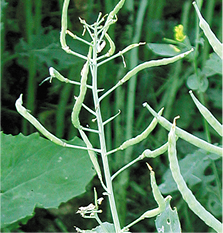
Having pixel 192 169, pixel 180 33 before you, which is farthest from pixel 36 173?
pixel 180 33

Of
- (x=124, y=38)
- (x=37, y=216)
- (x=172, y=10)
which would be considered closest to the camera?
(x=37, y=216)

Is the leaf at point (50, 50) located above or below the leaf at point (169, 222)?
above

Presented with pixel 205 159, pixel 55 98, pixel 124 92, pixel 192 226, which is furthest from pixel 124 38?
pixel 192 226

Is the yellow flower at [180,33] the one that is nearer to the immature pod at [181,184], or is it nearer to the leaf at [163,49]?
the leaf at [163,49]

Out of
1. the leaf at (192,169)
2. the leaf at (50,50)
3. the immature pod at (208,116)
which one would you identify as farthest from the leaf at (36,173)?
the immature pod at (208,116)

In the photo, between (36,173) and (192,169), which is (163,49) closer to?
(192,169)

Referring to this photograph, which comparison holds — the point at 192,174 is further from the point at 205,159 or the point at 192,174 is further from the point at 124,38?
the point at 124,38
